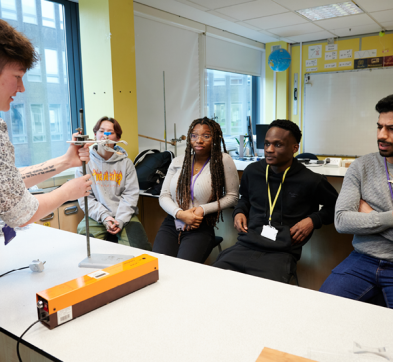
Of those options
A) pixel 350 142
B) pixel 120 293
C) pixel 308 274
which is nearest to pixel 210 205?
pixel 308 274

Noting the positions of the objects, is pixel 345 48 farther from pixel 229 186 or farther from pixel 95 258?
pixel 95 258

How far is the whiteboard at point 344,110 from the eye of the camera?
557 centimetres

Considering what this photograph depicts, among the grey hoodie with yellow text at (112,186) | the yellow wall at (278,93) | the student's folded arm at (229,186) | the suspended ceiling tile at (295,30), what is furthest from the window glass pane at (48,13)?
the yellow wall at (278,93)

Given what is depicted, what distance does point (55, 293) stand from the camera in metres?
1.00

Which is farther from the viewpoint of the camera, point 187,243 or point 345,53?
point 345,53

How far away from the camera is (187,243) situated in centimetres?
216

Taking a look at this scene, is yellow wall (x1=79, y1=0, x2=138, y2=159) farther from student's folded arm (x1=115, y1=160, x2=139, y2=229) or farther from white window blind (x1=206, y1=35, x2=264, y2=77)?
white window blind (x1=206, y1=35, x2=264, y2=77)

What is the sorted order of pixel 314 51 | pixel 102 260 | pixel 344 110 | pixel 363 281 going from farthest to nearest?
pixel 314 51 < pixel 344 110 < pixel 363 281 < pixel 102 260

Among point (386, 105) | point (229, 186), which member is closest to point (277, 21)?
point (229, 186)

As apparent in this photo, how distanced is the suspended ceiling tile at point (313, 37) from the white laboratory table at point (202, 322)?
5213 millimetres

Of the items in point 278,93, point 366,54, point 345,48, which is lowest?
point 278,93

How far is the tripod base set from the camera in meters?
1.33

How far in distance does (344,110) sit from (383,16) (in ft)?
5.26

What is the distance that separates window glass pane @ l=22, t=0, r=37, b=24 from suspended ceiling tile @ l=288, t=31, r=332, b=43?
397cm
